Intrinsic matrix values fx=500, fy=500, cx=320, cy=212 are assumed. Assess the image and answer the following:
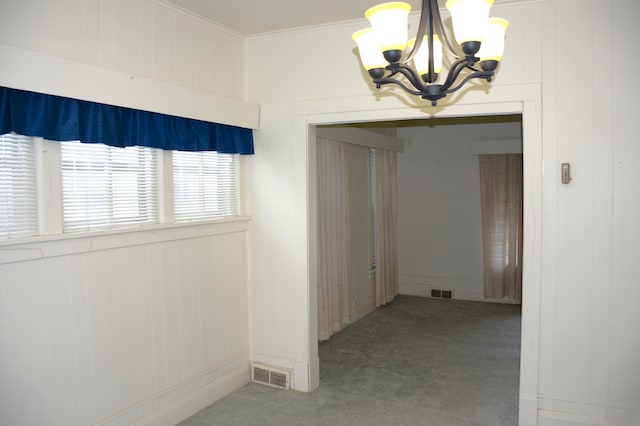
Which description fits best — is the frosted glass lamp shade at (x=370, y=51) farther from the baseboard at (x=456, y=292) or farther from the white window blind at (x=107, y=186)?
the baseboard at (x=456, y=292)

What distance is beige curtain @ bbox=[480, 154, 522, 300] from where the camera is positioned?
7.00 meters

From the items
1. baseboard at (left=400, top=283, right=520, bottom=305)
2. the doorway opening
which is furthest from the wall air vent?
the doorway opening

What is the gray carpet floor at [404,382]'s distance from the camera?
12.1ft

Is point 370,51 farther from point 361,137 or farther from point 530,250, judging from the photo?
point 361,137

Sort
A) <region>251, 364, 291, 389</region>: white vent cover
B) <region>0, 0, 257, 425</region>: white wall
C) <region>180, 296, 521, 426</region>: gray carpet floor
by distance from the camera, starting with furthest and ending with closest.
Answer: <region>251, 364, 291, 389</region>: white vent cover < <region>180, 296, 521, 426</region>: gray carpet floor < <region>0, 0, 257, 425</region>: white wall

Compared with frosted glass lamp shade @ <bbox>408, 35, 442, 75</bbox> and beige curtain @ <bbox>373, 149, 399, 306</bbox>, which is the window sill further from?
beige curtain @ <bbox>373, 149, 399, 306</bbox>

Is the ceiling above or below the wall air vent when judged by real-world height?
above

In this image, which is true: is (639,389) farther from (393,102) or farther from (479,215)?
(479,215)

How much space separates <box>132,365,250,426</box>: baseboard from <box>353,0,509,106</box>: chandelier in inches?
107

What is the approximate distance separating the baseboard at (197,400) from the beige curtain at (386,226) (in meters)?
3.01

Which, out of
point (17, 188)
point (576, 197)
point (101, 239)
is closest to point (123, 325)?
point (101, 239)

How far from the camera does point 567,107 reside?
3.28 meters

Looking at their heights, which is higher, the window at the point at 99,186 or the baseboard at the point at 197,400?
the window at the point at 99,186

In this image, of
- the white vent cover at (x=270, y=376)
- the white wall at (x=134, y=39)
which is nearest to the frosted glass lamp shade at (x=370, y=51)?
the white wall at (x=134, y=39)
